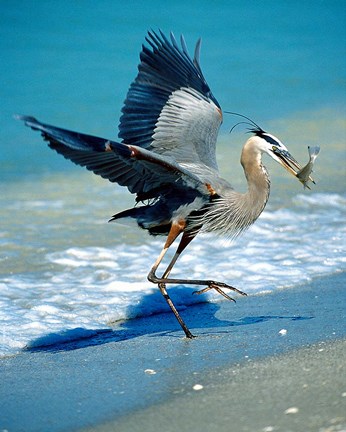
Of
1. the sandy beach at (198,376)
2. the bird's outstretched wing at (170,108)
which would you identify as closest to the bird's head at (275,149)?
the bird's outstretched wing at (170,108)

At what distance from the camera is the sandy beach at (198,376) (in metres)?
3.46

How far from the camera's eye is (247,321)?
531cm

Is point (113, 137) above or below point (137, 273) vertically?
above

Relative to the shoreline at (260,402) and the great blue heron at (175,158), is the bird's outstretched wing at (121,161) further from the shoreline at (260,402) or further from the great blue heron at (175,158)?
the shoreline at (260,402)

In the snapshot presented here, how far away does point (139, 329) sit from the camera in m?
5.42

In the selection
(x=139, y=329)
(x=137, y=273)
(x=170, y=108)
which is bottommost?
(x=139, y=329)

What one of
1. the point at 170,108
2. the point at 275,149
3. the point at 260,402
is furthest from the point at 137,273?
the point at 260,402

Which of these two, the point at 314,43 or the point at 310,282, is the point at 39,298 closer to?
the point at 310,282

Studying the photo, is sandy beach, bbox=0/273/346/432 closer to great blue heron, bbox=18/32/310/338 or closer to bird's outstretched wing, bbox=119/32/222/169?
great blue heron, bbox=18/32/310/338

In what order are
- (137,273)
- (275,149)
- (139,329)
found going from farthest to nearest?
(137,273)
(275,149)
(139,329)

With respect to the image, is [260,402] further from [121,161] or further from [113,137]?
[113,137]

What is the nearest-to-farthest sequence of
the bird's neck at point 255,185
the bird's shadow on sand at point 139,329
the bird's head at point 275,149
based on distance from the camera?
the bird's shadow on sand at point 139,329, the bird's head at point 275,149, the bird's neck at point 255,185

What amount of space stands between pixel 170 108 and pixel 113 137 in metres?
5.81

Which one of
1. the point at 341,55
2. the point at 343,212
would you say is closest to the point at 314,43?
the point at 341,55
